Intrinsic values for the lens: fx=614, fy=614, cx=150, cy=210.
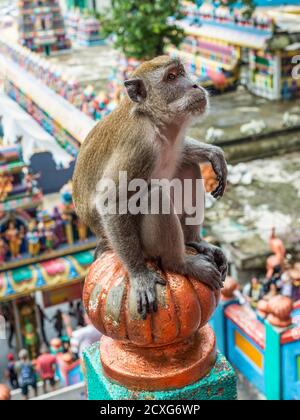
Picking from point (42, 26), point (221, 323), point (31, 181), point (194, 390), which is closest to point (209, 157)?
point (194, 390)

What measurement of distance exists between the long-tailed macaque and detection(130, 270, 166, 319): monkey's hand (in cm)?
12

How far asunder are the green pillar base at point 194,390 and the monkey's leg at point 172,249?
0.97 feet

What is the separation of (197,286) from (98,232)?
0.71m

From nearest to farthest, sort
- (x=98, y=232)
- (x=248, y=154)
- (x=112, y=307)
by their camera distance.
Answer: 1. (x=112, y=307)
2. (x=98, y=232)
3. (x=248, y=154)

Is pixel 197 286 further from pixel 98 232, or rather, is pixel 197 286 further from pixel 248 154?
pixel 248 154

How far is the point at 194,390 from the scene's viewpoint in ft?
6.67

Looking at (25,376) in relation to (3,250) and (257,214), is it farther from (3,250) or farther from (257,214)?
(257,214)

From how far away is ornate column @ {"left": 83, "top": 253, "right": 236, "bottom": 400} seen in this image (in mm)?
1986

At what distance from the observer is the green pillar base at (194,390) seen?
201 cm

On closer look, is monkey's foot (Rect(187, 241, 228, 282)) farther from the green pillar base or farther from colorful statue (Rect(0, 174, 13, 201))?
colorful statue (Rect(0, 174, 13, 201))

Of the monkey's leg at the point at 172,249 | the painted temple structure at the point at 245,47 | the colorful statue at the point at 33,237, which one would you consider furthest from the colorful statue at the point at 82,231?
the painted temple structure at the point at 245,47

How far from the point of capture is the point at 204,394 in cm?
205

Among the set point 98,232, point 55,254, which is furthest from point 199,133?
point 98,232

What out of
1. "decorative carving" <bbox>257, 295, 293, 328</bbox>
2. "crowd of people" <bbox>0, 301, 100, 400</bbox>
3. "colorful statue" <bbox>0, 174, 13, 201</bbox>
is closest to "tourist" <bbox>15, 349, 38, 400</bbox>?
"crowd of people" <bbox>0, 301, 100, 400</bbox>
